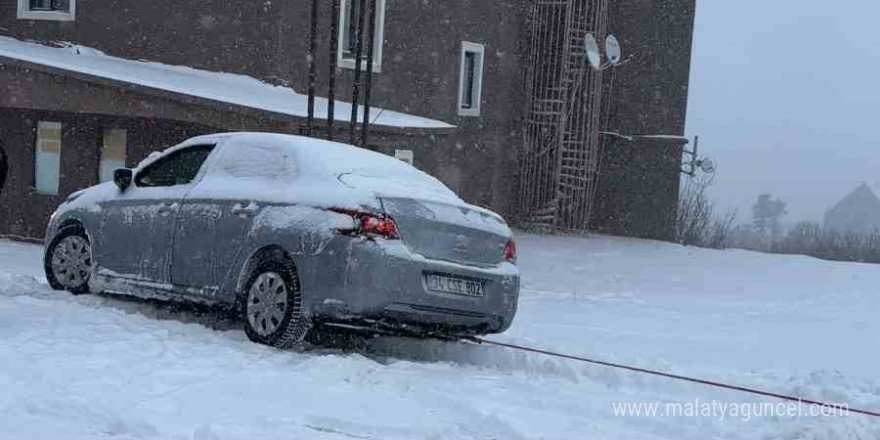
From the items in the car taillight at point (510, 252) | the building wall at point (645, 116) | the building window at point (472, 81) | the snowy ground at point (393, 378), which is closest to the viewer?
the snowy ground at point (393, 378)

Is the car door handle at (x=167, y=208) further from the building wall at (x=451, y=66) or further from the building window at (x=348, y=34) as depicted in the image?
the building window at (x=348, y=34)

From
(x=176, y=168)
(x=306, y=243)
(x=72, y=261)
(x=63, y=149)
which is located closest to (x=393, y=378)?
(x=306, y=243)

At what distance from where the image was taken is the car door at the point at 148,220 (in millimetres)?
9297

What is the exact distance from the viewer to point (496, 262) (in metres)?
8.59

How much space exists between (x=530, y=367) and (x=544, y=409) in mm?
1716

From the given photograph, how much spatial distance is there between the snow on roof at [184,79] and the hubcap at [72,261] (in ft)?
22.4

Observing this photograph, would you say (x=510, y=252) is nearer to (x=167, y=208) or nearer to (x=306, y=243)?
(x=306, y=243)

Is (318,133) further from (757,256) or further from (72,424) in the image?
(72,424)

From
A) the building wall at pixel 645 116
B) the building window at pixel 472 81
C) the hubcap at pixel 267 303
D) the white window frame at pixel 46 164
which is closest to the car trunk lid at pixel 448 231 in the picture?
the hubcap at pixel 267 303

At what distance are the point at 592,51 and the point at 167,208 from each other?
1963 centimetres

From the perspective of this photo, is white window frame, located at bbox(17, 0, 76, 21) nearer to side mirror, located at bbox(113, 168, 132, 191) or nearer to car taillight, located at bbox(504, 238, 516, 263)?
side mirror, located at bbox(113, 168, 132, 191)

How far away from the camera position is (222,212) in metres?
8.79

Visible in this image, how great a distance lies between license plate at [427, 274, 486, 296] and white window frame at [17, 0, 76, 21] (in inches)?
555

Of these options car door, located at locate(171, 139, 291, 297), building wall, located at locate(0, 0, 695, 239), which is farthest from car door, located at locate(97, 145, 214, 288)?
building wall, located at locate(0, 0, 695, 239)
